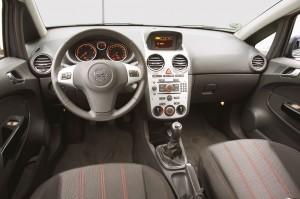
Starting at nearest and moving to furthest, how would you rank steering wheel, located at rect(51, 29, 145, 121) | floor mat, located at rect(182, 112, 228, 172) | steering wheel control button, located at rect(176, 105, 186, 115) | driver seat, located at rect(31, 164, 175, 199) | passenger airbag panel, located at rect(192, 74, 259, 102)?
driver seat, located at rect(31, 164, 175, 199)
steering wheel, located at rect(51, 29, 145, 121)
steering wheel control button, located at rect(176, 105, 186, 115)
passenger airbag panel, located at rect(192, 74, 259, 102)
floor mat, located at rect(182, 112, 228, 172)

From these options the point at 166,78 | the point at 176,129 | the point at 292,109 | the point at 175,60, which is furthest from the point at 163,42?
the point at 292,109

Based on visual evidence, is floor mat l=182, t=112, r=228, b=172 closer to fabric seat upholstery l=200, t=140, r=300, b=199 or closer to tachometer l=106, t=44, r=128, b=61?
fabric seat upholstery l=200, t=140, r=300, b=199

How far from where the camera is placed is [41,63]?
5.79ft

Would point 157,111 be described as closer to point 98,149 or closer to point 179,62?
point 179,62

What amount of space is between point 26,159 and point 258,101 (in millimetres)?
1733

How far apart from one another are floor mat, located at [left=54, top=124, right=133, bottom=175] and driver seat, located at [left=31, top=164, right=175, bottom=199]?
98cm

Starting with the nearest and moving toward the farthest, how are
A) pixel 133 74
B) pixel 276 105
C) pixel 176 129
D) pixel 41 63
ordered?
pixel 133 74 → pixel 176 129 → pixel 41 63 → pixel 276 105

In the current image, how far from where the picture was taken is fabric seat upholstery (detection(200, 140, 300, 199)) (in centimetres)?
120

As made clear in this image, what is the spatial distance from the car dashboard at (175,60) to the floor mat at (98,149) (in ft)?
1.93

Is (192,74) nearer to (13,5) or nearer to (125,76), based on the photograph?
(125,76)

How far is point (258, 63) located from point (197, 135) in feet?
2.79

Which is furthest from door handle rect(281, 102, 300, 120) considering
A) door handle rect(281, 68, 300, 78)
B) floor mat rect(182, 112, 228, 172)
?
floor mat rect(182, 112, 228, 172)

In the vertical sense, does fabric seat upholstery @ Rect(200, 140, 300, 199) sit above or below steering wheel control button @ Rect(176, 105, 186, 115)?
below

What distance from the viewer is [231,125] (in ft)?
8.20
